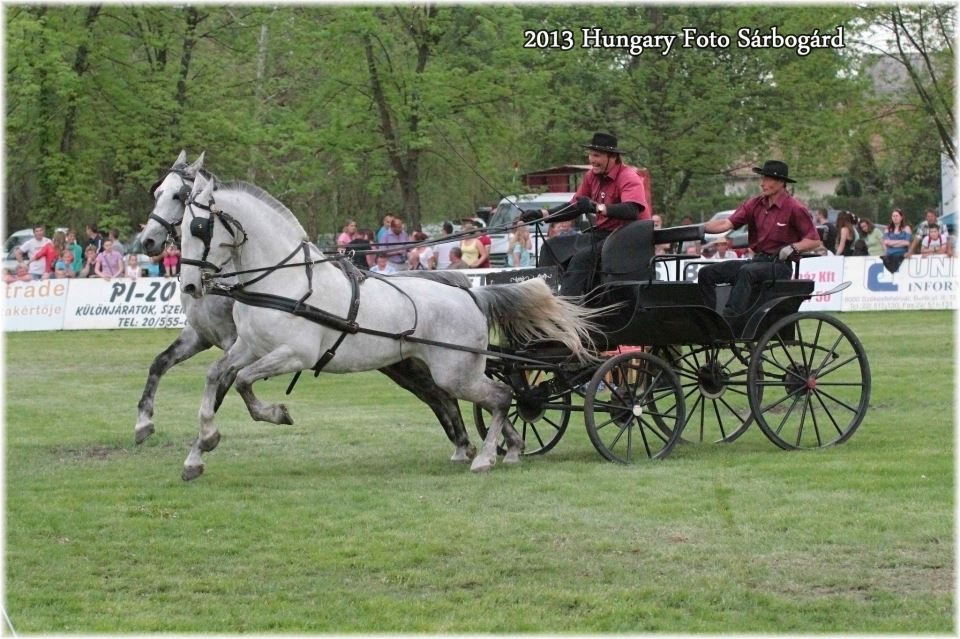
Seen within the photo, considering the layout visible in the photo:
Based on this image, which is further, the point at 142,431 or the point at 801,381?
the point at 142,431

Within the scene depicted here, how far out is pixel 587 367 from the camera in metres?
10.2

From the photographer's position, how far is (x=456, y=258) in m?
21.9

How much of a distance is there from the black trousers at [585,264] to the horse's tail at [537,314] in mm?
235

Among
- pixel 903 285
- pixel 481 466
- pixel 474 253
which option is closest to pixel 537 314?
pixel 481 466

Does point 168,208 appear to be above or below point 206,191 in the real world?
below

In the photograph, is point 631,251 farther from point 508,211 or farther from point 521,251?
point 508,211

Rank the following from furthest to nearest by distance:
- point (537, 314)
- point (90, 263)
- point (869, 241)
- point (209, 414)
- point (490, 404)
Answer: point (869, 241) < point (90, 263) < point (537, 314) < point (490, 404) < point (209, 414)

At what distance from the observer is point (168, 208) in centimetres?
908

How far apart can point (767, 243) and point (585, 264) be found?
139cm

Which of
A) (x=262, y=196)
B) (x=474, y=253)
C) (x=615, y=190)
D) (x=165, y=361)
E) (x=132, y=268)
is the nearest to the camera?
(x=262, y=196)

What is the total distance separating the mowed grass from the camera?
6.08 meters

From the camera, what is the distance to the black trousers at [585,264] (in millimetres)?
10180

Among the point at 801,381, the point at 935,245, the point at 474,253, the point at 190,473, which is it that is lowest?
the point at 190,473

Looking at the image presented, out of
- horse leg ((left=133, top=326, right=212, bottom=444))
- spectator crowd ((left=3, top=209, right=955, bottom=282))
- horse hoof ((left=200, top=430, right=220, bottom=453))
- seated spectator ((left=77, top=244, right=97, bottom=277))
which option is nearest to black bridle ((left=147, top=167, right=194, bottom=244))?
horse hoof ((left=200, top=430, right=220, bottom=453))
